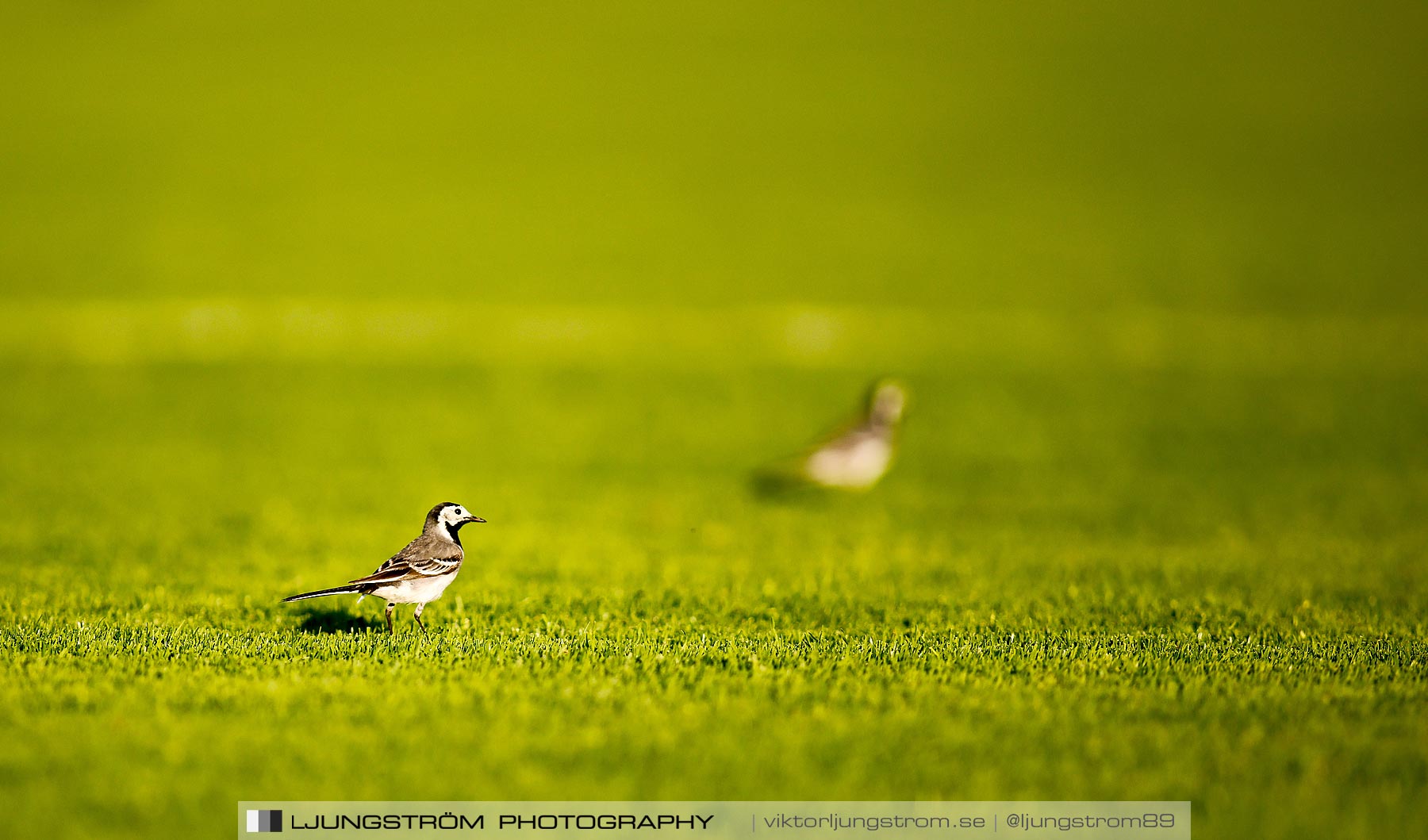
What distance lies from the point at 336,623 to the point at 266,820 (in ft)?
11.8

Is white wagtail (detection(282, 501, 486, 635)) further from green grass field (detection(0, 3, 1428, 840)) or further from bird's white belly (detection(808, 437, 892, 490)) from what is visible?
bird's white belly (detection(808, 437, 892, 490))

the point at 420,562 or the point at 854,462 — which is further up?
the point at 854,462

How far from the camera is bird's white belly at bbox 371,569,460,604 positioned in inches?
352

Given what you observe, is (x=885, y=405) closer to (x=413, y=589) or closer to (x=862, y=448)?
(x=862, y=448)

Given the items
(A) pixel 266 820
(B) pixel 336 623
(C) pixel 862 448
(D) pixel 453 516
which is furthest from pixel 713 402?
(A) pixel 266 820

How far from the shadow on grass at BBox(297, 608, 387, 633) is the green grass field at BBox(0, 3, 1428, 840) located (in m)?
0.07

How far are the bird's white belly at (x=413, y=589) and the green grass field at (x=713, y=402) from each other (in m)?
0.43

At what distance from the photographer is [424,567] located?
8.95m

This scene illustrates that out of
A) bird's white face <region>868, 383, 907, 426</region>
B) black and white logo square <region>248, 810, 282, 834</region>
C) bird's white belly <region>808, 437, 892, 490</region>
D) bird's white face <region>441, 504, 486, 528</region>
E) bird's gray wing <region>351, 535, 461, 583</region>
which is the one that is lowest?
black and white logo square <region>248, 810, 282, 834</region>

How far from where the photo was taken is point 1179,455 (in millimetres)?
22469

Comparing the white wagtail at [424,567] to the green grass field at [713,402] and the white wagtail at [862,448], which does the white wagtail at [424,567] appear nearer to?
the green grass field at [713,402]

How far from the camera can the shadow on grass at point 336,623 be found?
9.90m

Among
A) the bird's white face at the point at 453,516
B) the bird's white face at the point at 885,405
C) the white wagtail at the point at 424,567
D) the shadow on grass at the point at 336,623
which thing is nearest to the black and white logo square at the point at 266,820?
the white wagtail at the point at 424,567

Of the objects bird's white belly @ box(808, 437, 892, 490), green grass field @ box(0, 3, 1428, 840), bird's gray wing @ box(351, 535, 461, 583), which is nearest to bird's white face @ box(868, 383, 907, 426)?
bird's white belly @ box(808, 437, 892, 490)
